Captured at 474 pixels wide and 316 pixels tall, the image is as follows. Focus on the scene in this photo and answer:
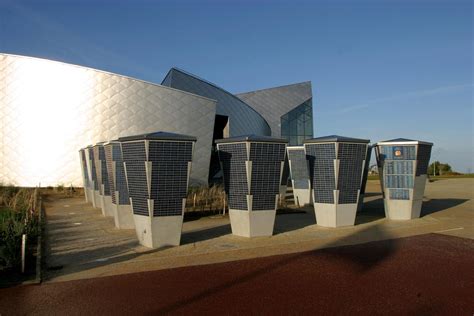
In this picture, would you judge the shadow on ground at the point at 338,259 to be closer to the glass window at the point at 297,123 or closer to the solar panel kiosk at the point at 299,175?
the solar panel kiosk at the point at 299,175

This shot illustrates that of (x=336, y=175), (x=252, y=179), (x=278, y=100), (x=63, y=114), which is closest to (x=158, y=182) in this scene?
(x=252, y=179)

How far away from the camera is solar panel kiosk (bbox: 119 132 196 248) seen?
1005 centimetres

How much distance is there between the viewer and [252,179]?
11367 mm

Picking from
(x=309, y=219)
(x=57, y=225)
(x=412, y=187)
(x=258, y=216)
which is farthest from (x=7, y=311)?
(x=412, y=187)

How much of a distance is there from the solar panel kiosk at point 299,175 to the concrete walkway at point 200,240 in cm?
371

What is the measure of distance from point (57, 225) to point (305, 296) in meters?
11.1

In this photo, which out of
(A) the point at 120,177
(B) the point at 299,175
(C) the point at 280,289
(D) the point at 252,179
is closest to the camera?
(C) the point at 280,289

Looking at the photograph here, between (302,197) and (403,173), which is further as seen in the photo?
(302,197)

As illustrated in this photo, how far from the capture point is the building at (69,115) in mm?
30406

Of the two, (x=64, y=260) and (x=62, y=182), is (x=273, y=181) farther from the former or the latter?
(x=62, y=182)

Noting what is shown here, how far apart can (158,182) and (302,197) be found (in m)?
12.0

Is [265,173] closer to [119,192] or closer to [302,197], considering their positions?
[119,192]

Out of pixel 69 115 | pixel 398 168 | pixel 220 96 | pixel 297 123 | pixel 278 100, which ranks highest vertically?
pixel 278 100

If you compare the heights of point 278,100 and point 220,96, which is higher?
point 278,100
